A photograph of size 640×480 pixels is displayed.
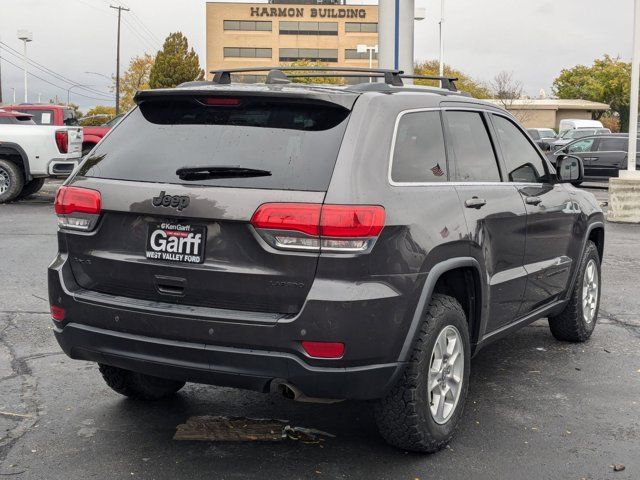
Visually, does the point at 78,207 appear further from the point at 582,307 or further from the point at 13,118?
the point at 13,118

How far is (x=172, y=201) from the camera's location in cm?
401

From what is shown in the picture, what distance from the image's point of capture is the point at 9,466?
416 cm

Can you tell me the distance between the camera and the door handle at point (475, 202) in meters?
4.66

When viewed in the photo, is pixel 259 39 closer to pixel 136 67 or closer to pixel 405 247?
pixel 136 67

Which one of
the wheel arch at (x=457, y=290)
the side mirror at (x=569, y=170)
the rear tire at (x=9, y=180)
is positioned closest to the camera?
the wheel arch at (x=457, y=290)

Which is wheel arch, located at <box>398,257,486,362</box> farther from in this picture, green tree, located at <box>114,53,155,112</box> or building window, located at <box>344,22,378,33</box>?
building window, located at <box>344,22,378,33</box>

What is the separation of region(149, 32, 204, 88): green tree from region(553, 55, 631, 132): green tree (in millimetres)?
35907

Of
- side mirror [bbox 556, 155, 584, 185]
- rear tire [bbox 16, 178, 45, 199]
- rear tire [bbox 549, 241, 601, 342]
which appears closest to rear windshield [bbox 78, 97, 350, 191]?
side mirror [bbox 556, 155, 584, 185]

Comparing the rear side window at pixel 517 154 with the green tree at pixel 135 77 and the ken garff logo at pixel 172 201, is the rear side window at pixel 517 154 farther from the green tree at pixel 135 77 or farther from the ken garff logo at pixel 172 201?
the green tree at pixel 135 77

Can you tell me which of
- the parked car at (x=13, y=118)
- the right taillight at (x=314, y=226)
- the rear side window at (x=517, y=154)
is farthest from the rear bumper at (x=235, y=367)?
the parked car at (x=13, y=118)

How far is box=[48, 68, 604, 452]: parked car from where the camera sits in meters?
Answer: 3.80

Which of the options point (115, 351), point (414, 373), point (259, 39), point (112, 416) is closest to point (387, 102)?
point (414, 373)

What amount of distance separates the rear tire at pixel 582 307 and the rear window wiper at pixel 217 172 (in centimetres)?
334

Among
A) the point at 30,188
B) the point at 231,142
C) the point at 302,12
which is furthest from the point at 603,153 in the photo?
the point at 302,12
